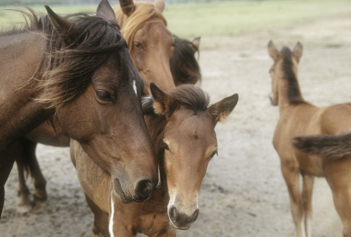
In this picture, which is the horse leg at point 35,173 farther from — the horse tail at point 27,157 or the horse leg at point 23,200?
the horse leg at point 23,200

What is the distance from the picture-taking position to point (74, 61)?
79.8 inches

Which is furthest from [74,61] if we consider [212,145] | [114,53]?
[212,145]

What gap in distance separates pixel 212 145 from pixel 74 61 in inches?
40.0

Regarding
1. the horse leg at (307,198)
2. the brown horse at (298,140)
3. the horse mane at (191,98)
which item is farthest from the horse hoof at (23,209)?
the horse leg at (307,198)

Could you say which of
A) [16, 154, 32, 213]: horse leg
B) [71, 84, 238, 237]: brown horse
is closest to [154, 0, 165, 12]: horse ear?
[71, 84, 238, 237]: brown horse

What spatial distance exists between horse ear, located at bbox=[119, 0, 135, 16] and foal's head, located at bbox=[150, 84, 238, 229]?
1.55 metres

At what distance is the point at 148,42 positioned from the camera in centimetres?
359

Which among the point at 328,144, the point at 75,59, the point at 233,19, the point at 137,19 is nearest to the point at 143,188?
the point at 75,59

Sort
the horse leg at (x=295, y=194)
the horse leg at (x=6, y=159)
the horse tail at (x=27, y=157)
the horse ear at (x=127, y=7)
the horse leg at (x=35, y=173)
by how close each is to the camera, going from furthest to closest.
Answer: the horse leg at (x=35, y=173) < the horse tail at (x=27, y=157) < the horse leg at (x=295, y=194) < the horse ear at (x=127, y=7) < the horse leg at (x=6, y=159)

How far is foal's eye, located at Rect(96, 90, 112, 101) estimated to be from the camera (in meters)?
2.04

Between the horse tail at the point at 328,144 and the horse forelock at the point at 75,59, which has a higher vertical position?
the horse forelock at the point at 75,59

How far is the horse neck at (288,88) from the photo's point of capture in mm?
4695

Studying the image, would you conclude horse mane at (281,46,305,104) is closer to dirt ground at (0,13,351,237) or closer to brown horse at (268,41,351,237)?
brown horse at (268,41,351,237)

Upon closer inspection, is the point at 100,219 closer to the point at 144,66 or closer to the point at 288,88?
the point at 144,66
